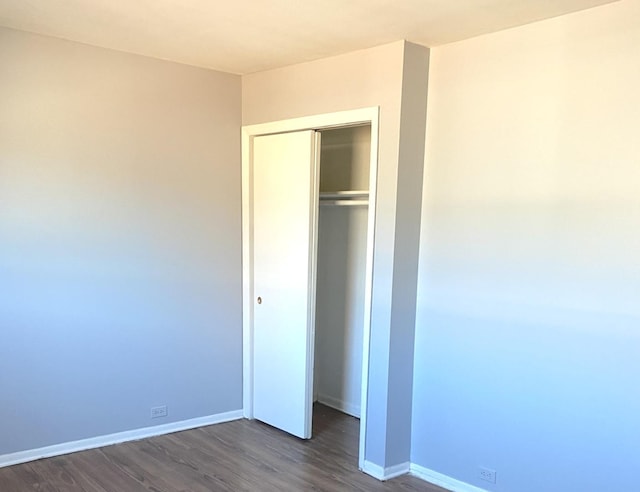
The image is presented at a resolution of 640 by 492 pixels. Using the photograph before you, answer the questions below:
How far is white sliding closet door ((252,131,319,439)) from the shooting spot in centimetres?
338

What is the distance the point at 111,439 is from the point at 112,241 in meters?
1.29

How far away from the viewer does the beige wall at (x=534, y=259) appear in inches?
91.2

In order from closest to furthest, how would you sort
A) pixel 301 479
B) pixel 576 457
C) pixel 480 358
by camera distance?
pixel 576 457
pixel 480 358
pixel 301 479

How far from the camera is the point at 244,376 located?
12.7ft

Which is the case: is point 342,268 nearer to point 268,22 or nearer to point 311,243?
point 311,243

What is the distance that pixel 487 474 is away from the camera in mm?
2797

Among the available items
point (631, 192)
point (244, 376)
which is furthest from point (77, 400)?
point (631, 192)

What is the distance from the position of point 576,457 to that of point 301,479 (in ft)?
→ 4.87

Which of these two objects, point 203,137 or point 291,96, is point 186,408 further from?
point 291,96

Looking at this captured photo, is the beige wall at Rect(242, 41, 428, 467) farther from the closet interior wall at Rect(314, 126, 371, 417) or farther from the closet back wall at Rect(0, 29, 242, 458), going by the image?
the closet back wall at Rect(0, 29, 242, 458)

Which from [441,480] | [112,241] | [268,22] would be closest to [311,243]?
[112,241]

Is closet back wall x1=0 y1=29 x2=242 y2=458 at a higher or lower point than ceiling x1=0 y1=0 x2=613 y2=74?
lower

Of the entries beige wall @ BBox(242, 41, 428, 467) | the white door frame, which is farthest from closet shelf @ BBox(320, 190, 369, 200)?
beige wall @ BBox(242, 41, 428, 467)

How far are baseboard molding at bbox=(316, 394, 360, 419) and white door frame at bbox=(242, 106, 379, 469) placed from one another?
2.21ft
